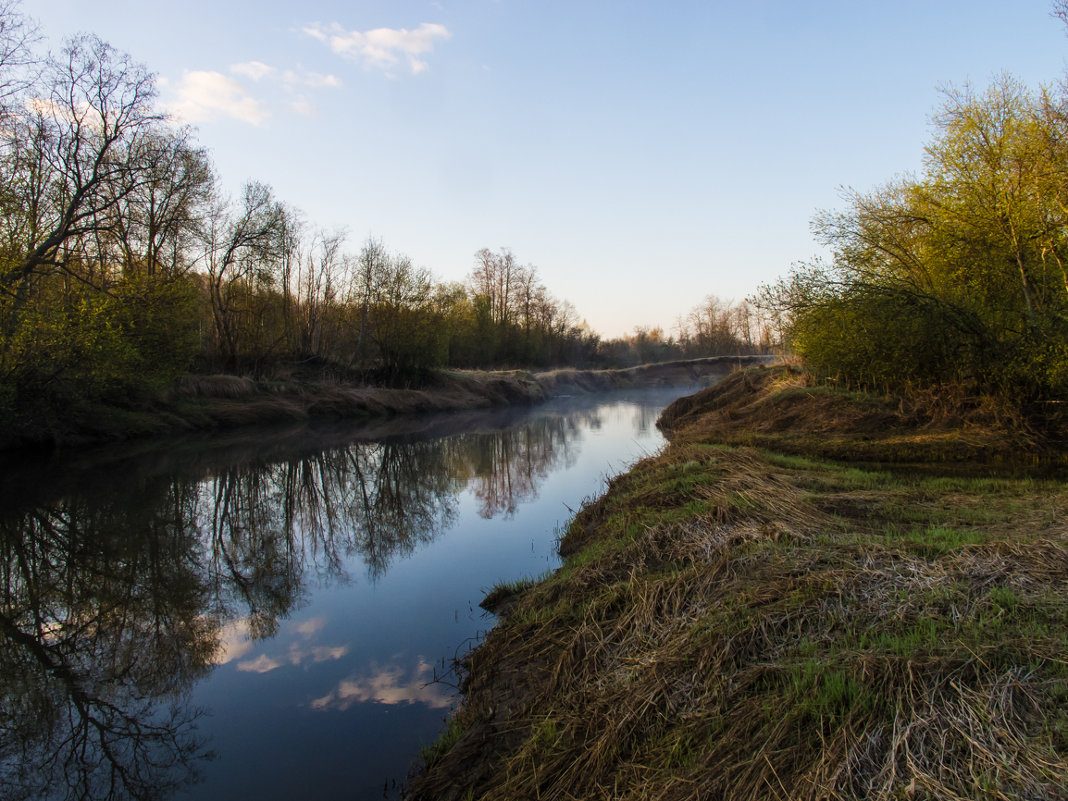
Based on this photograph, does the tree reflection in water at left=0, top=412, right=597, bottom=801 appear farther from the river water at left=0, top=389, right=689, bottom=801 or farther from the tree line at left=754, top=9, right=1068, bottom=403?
the tree line at left=754, top=9, right=1068, bottom=403

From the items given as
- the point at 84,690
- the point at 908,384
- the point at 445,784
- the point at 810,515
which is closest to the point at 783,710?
the point at 445,784

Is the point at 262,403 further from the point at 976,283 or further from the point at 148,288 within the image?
the point at 976,283

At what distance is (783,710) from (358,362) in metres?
33.6

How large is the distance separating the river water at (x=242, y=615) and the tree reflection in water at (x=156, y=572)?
0.08 feet

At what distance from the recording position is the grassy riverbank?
96.3 inches

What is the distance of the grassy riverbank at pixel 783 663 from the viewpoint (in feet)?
8.03

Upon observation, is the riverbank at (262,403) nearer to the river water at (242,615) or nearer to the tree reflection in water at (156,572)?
the river water at (242,615)

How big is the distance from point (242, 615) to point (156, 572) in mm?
2152

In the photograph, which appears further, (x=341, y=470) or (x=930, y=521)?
(x=341, y=470)

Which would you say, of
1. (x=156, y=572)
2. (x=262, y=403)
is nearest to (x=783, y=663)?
(x=156, y=572)

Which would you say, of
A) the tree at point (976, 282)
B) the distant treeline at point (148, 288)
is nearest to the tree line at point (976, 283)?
the tree at point (976, 282)

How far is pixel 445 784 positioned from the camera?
11.4ft

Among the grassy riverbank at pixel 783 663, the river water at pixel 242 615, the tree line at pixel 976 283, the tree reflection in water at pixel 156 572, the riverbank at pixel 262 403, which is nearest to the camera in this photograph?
the grassy riverbank at pixel 783 663

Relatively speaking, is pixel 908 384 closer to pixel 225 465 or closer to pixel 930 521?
pixel 930 521
